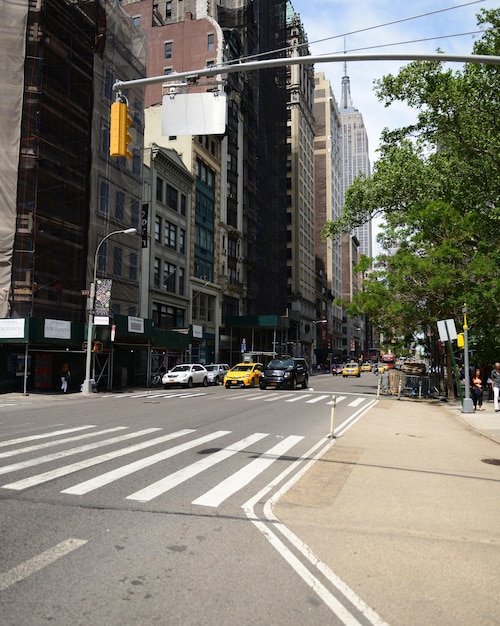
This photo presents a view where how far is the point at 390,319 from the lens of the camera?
98.9 ft

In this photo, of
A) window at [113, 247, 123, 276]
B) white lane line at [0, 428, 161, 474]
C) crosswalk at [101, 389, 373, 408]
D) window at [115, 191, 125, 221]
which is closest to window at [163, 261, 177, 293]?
window at [113, 247, 123, 276]

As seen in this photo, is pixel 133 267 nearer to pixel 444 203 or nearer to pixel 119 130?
pixel 444 203

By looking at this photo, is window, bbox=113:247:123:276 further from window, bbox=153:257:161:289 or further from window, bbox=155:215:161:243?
window, bbox=155:215:161:243

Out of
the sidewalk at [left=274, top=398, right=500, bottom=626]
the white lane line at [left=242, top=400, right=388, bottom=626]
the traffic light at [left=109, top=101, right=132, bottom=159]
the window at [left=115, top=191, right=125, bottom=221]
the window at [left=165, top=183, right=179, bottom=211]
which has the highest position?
the window at [left=165, top=183, right=179, bottom=211]

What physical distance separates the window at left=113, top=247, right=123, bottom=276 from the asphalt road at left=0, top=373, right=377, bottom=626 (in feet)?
89.9

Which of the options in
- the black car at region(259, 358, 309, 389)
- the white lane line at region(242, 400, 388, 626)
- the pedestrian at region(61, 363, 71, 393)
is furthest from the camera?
the black car at region(259, 358, 309, 389)

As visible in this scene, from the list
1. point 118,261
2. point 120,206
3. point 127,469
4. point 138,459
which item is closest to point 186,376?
point 118,261

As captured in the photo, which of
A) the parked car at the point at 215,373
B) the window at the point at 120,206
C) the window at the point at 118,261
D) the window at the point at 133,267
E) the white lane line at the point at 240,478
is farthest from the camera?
the window at the point at 133,267

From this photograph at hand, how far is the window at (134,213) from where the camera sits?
39.7 metres

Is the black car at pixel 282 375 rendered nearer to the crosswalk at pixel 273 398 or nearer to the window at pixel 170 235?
the crosswalk at pixel 273 398

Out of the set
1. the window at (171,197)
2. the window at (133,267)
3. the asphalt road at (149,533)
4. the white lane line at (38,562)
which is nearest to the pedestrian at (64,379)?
the window at (133,267)

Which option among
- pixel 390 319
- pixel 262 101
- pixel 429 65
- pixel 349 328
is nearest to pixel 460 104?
pixel 429 65

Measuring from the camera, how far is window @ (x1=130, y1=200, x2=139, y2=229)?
39.7 metres

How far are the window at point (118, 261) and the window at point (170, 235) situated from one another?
30.8 ft
